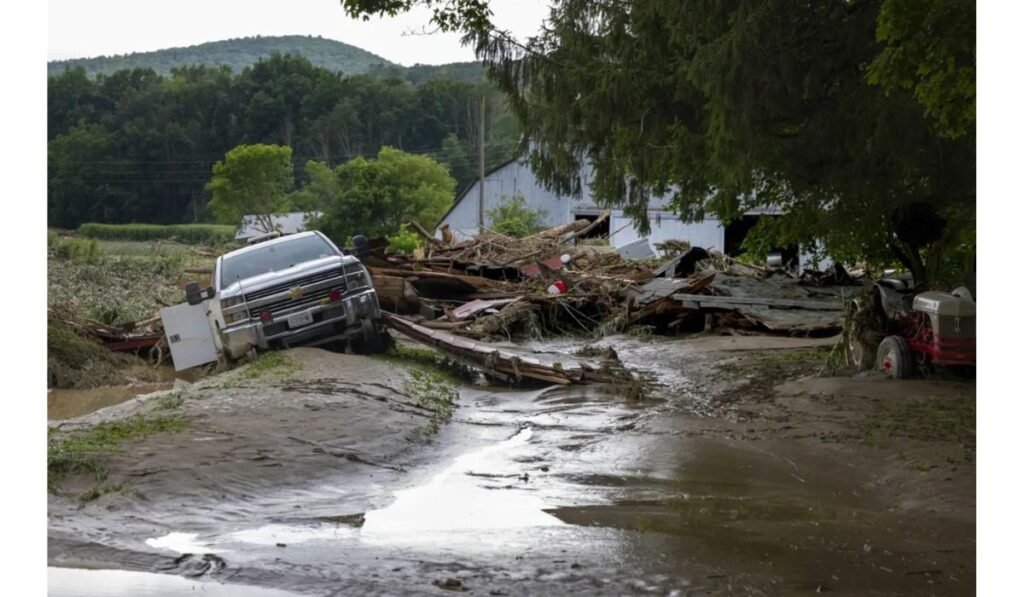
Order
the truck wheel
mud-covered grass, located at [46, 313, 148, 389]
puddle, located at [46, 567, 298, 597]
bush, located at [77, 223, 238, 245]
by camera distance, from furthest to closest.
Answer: bush, located at [77, 223, 238, 245] < mud-covered grass, located at [46, 313, 148, 389] < the truck wheel < puddle, located at [46, 567, 298, 597]

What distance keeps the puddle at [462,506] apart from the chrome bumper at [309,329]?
6.49 m

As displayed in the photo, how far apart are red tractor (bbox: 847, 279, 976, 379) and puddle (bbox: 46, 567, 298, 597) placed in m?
9.64

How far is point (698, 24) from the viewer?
1138cm

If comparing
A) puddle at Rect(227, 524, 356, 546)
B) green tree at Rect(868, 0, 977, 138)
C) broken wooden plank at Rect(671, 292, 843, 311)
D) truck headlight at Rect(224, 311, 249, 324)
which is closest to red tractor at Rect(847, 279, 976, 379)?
green tree at Rect(868, 0, 977, 138)

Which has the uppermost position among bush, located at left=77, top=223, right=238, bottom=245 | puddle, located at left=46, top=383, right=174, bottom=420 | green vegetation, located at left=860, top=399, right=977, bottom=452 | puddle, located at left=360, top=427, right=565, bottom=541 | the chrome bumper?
bush, located at left=77, top=223, right=238, bottom=245

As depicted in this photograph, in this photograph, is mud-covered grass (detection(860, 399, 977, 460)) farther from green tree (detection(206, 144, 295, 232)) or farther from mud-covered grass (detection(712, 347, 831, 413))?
green tree (detection(206, 144, 295, 232))

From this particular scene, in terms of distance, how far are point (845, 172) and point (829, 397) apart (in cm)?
288

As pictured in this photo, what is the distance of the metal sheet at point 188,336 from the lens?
61.2ft

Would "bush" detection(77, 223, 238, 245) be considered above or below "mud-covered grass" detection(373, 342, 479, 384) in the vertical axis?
above

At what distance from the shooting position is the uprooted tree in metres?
10.6

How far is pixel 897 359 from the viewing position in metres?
14.1

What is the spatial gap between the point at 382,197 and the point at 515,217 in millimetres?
8959

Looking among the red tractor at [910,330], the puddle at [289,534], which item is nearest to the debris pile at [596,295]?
the red tractor at [910,330]
